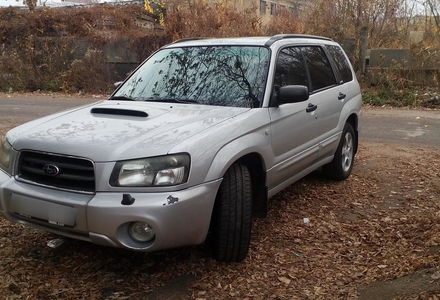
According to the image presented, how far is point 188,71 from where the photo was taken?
4.39m

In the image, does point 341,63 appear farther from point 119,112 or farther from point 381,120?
point 381,120

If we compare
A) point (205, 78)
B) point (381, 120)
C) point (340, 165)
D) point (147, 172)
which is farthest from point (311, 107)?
point (381, 120)

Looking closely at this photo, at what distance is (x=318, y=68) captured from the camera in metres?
5.13

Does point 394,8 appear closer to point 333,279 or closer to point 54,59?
point 54,59

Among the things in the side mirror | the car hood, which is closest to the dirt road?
the car hood

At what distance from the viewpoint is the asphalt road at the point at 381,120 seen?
845 centimetres

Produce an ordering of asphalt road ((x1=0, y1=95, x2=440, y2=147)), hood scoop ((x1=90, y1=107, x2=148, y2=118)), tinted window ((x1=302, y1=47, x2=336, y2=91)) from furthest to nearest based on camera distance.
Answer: asphalt road ((x1=0, y1=95, x2=440, y2=147)) < tinted window ((x1=302, y1=47, x2=336, y2=91)) < hood scoop ((x1=90, y1=107, x2=148, y2=118))

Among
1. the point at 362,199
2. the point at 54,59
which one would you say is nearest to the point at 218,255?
the point at 362,199

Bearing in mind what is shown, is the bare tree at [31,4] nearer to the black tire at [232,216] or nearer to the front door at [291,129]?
the front door at [291,129]

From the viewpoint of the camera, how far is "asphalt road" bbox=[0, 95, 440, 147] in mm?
8453

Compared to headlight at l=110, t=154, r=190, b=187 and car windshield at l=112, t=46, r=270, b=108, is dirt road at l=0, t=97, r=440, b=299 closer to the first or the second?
headlight at l=110, t=154, r=190, b=187

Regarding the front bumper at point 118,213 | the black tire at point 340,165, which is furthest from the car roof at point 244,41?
the front bumper at point 118,213

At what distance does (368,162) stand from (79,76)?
1103 cm

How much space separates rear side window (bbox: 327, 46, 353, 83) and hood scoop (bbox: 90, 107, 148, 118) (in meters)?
2.84
